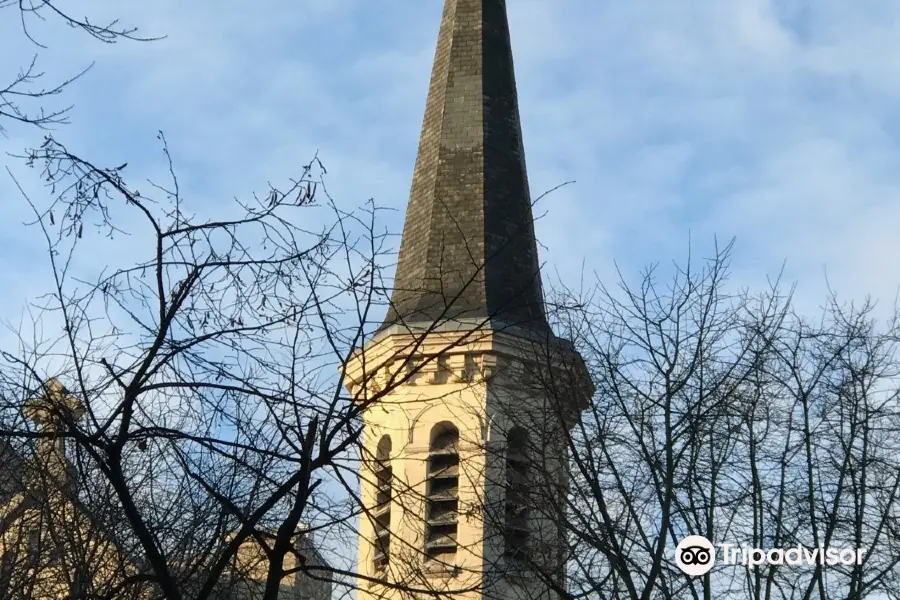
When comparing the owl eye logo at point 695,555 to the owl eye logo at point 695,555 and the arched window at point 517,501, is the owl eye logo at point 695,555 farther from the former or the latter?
the arched window at point 517,501

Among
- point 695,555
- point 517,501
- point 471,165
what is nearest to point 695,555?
point 695,555

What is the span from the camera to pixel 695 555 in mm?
16359

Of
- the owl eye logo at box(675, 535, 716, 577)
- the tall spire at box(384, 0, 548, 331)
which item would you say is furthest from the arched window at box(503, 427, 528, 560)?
the tall spire at box(384, 0, 548, 331)

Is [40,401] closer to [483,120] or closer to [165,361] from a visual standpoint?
[165,361]

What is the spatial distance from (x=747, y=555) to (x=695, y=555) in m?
0.78

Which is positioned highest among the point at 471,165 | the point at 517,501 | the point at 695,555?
the point at 471,165

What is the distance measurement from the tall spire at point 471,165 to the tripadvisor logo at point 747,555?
14.5 meters

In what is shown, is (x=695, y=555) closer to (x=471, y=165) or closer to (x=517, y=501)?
(x=517, y=501)

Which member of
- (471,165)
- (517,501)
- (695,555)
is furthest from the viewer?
(471,165)

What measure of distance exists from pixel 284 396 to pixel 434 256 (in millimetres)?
24616

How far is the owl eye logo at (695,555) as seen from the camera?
53.3 ft

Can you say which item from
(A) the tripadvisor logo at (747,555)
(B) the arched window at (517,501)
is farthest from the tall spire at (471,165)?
(A) the tripadvisor logo at (747,555)

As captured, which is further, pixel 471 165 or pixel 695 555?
pixel 471 165

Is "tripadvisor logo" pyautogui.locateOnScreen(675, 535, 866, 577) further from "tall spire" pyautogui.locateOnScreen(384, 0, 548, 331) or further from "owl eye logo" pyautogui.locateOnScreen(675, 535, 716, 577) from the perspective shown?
"tall spire" pyautogui.locateOnScreen(384, 0, 548, 331)
